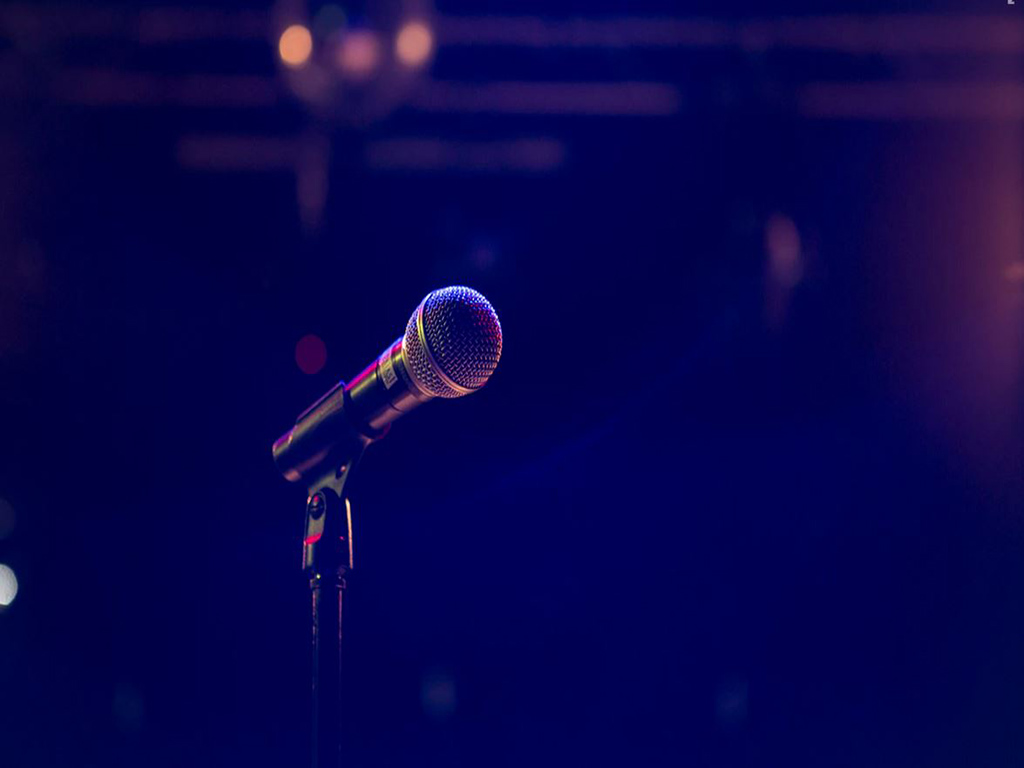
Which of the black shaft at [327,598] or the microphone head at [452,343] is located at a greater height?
the microphone head at [452,343]

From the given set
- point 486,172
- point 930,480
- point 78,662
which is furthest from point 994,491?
point 78,662

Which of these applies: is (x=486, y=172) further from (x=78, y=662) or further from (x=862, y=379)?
(x=78, y=662)

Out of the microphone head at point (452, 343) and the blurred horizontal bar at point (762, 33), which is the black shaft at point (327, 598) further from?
the blurred horizontal bar at point (762, 33)

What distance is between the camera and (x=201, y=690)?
2.94 meters

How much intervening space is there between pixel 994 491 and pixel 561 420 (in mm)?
1465

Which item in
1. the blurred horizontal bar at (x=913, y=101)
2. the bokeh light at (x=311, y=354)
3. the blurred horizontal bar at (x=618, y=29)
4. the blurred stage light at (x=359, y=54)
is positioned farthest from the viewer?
the blurred horizontal bar at (x=913, y=101)

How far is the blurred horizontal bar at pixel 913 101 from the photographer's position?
3.11 metres

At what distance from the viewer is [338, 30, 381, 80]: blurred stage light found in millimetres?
2553

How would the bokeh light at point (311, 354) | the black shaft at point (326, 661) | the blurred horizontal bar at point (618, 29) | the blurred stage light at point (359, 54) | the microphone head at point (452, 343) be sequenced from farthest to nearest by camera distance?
the bokeh light at point (311, 354) < the blurred horizontal bar at point (618, 29) < the blurred stage light at point (359, 54) < the black shaft at point (326, 661) < the microphone head at point (452, 343)

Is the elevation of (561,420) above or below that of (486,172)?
below

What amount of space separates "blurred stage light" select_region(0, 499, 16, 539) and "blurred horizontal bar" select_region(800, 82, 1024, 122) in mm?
2929

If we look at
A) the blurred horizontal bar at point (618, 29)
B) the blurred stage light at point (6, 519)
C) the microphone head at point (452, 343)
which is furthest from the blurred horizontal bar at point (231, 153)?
the microphone head at point (452, 343)

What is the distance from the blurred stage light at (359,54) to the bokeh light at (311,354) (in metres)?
0.84

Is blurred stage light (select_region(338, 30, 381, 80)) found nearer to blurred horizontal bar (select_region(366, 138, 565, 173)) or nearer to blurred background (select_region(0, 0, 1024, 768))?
blurred background (select_region(0, 0, 1024, 768))
